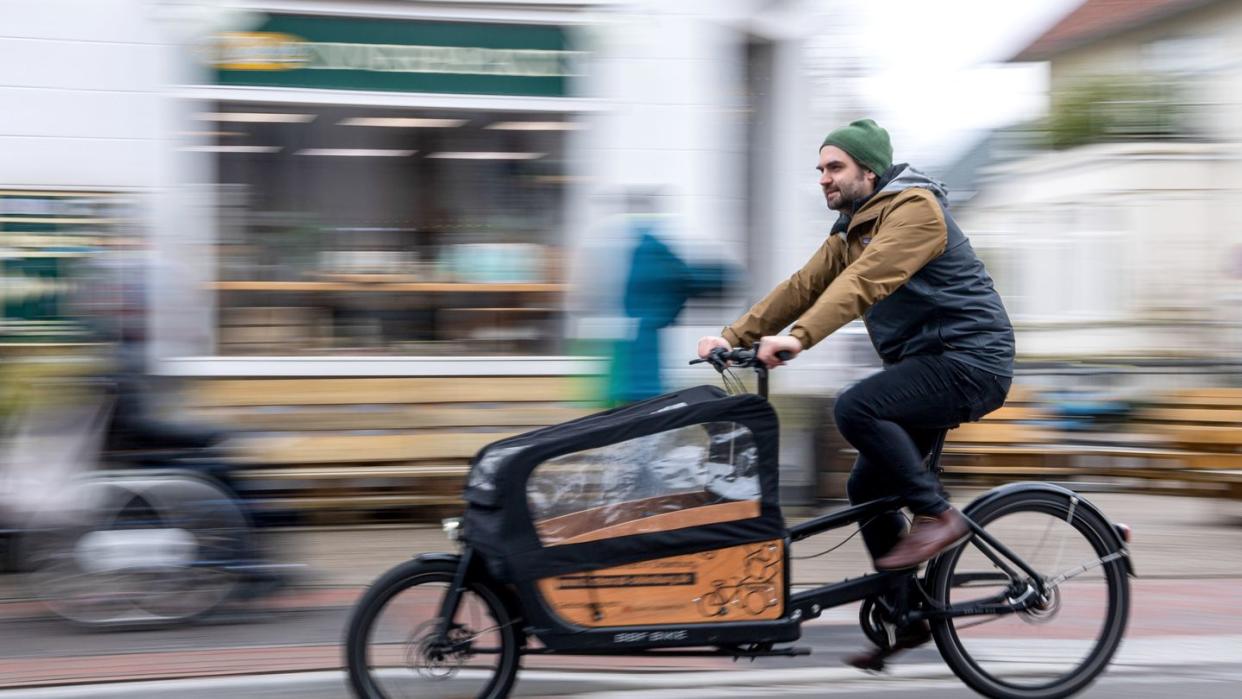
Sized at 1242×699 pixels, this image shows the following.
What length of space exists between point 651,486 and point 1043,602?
1349 millimetres

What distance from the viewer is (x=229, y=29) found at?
336 inches

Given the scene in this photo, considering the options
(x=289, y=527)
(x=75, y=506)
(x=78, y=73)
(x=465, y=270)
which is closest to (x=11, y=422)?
(x=75, y=506)

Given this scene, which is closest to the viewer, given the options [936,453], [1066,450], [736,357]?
[736,357]

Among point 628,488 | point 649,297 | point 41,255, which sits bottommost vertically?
point 628,488

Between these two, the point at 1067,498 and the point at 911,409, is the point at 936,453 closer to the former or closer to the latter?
the point at 911,409

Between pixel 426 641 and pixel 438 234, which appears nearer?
pixel 426 641

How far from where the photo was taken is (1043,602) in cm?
447

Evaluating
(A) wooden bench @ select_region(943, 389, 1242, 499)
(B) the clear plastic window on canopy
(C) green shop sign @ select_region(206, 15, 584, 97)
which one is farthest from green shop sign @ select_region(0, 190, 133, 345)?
(A) wooden bench @ select_region(943, 389, 1242, 499)

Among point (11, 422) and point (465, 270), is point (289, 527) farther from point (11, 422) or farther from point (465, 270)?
point (465, 270)

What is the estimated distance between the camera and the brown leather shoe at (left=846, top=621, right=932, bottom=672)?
4.42m

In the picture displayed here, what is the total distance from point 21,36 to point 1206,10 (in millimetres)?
18530

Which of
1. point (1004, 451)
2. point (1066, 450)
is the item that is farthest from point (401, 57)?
point (1066, 450)

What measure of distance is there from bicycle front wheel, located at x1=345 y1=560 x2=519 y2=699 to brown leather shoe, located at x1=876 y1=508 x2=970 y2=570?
1165mm

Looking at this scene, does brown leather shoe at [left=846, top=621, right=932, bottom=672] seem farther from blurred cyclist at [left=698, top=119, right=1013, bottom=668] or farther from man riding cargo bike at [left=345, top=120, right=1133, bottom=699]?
blurred cyclist at [left=698, top=119, right=1013, bottom=668]
